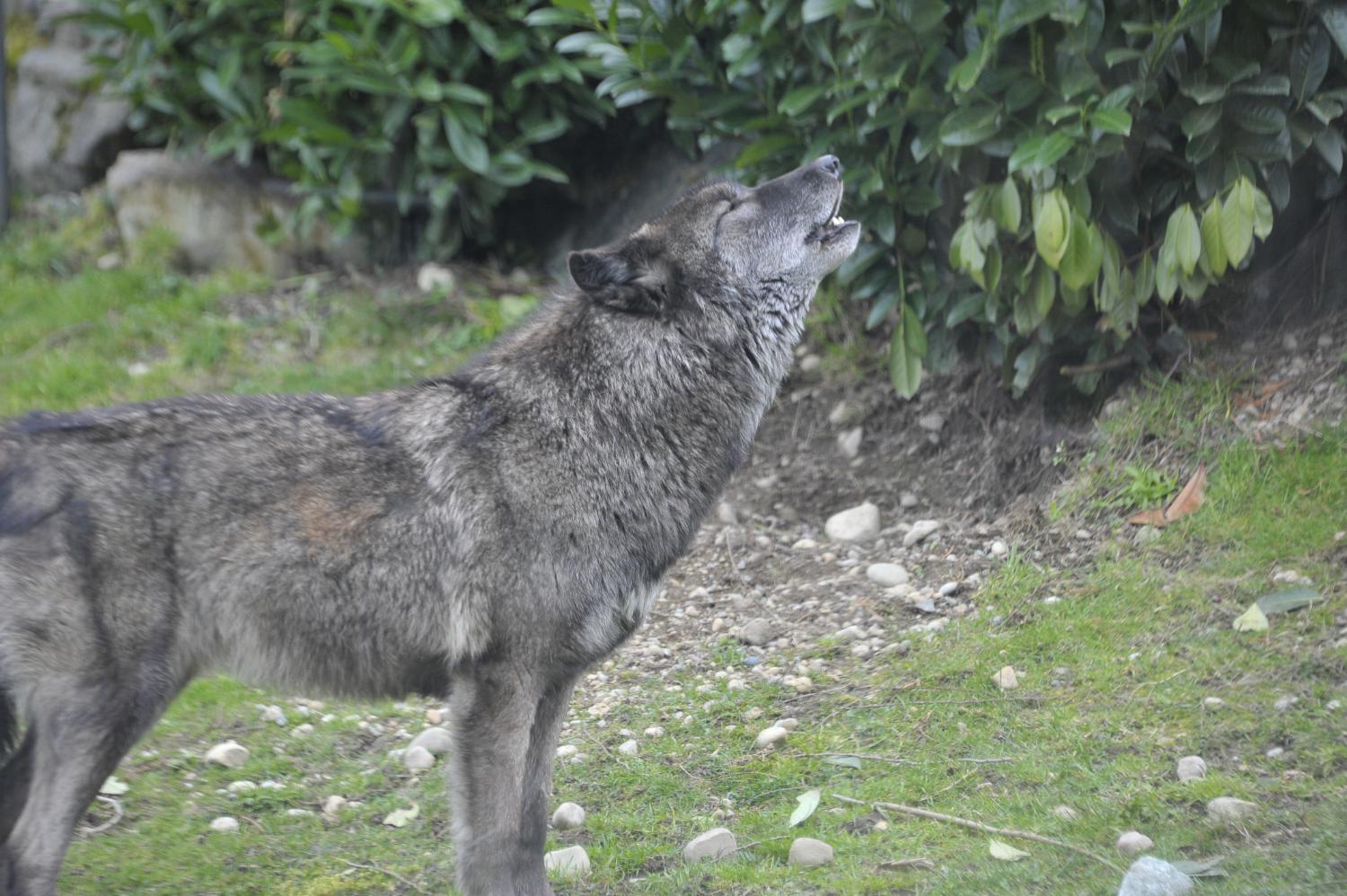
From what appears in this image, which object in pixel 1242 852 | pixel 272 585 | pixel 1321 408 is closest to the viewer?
pixel 1242 852

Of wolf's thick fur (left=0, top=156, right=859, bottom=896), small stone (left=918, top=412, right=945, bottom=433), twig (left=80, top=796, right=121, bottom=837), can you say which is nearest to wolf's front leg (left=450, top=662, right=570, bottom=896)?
wolf's thick fur (left=0, top=156, right=859, bottom=896)

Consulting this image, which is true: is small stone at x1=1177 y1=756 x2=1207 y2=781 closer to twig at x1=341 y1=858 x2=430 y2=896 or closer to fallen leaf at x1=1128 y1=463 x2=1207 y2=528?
fallen leaf at x1=1128 y1=463 x2=1207 y2=528

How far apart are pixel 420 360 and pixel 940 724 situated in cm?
437

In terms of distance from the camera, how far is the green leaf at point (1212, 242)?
4.90m

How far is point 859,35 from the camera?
568 cm

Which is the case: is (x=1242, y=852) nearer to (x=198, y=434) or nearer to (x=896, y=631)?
(x=896, y=631)

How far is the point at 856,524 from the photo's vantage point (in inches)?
246

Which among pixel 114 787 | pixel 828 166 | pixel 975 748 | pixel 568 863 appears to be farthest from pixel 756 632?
pixel 114 787

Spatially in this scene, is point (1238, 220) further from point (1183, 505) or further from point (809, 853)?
Answer: point (809, 853)

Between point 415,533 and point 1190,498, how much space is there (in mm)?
3162

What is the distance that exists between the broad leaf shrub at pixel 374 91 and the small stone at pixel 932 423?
2.69 metres

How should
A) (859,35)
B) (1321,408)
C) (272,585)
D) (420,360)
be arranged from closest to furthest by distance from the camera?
(272,585) < (1321,408) < (859,35) < (420,360)

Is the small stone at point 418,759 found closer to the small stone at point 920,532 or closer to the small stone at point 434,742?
the small stone at point 434,742

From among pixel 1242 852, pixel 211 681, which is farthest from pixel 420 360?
pixel 1242 852
